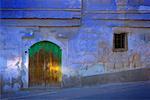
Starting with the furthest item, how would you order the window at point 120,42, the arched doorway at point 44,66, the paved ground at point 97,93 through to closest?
the window at point 120,42 → the arched doorway at point 44,66 → the paved ground at point 97,93

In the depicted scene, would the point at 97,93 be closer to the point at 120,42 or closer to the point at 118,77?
the point at 118,77

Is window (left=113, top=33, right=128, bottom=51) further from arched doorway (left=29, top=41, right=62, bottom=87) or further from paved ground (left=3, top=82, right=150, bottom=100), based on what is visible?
arched doorway (left=29, top=41, right=62, bottom=87)

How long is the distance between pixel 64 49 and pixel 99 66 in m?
1.57

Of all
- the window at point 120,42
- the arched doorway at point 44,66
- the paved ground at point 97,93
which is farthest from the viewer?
the window at point 120,42

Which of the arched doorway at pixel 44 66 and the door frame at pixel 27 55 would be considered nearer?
the door frame at pixel 27 55

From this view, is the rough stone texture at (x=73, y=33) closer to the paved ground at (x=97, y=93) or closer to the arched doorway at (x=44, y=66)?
the arched doorway at (x=44, y=66)

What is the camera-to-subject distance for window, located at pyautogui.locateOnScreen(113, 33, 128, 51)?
16.5 meters

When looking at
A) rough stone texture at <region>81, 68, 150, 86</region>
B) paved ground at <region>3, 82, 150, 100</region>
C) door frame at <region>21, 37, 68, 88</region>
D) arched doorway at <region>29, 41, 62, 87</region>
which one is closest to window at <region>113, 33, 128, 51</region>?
rough stone texture at <region>81, 68, 150, 86</region>

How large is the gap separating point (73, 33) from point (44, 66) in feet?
5.84

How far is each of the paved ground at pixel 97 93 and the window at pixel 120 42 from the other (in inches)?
62.0

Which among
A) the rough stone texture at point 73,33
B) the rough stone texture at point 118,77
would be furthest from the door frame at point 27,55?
the rough stone texture at point 118,77

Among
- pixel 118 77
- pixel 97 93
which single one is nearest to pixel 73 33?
pixel 118 77

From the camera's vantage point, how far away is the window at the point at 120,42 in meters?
16.5

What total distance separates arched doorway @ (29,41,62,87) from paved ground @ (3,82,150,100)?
0.78 m
